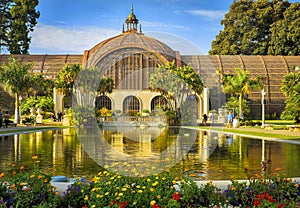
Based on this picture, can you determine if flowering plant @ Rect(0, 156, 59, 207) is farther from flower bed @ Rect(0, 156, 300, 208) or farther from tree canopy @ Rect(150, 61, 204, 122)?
tree canopy @ Rect(150, 61, 204, 122)

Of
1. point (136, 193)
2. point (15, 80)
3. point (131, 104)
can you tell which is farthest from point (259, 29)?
point (136, 193)

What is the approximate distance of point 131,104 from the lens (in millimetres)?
59688

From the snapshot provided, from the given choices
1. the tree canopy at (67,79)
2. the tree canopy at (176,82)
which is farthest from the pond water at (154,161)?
the tree canopy at (67,79)

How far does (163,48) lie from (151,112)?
429 inches

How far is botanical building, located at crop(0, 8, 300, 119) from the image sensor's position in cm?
5919

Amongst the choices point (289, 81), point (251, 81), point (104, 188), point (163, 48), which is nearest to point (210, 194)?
point (104, 188)

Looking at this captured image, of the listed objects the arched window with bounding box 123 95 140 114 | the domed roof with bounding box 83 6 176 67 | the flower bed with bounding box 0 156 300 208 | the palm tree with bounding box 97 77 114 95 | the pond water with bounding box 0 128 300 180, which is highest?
the domed roof with bounding box 83 6 176 67

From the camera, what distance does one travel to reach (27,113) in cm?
5428

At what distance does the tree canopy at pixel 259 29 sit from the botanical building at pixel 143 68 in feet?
33.4

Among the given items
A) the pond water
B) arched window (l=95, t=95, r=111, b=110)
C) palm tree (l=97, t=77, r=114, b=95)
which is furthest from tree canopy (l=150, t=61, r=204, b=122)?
the pond water

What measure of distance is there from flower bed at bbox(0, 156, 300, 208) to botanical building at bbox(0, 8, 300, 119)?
50.1 meters

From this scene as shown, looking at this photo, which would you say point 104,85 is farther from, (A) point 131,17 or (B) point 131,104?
(A) point 131,17

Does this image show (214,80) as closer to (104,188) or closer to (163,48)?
(163,48)

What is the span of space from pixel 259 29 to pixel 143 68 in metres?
30.3
